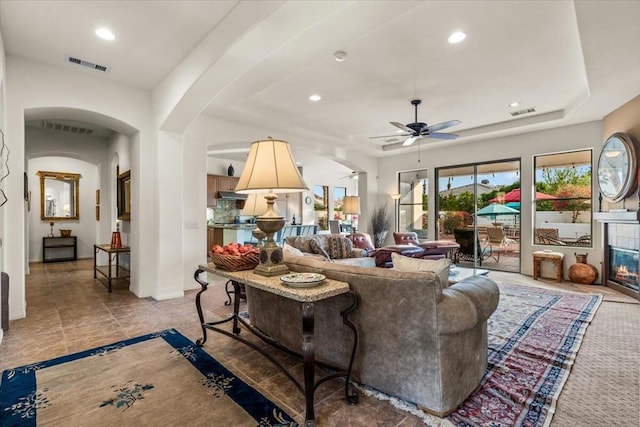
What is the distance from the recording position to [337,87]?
4.45 meters

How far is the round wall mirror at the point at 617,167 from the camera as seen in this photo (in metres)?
4.37

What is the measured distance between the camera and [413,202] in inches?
331

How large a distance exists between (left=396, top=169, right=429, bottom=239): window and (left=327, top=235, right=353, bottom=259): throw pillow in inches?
136

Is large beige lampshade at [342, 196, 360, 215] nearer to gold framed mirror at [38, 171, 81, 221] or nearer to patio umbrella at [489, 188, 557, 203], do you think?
patio umbrella at [489, 188, 557, 203]

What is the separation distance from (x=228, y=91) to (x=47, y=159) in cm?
692

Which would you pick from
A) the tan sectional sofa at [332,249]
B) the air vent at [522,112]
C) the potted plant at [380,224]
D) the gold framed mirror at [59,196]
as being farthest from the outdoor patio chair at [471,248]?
the gold framed mirror at [59,196]

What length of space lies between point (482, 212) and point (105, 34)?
7.31 m

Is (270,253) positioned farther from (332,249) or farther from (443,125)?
(443,125)

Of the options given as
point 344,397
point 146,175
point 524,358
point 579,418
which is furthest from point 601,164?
point 146,175

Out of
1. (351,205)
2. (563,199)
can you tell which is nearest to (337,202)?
(351,205)

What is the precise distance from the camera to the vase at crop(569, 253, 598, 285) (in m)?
5.30

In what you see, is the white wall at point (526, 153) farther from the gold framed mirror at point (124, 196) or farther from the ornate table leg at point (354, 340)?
the gold framed mirror at point (124, 196)

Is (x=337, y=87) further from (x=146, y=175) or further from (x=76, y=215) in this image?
(x=76, y=215)

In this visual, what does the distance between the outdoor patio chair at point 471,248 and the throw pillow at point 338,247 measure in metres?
3.41
